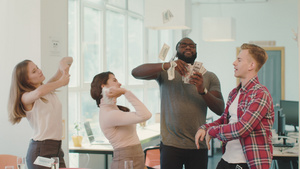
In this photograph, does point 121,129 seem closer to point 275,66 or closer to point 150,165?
point 150,165

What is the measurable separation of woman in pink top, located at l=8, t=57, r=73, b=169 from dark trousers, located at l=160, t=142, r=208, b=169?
855 mm

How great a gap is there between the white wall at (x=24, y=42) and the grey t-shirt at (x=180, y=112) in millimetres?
1430

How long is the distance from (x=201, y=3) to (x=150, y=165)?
642cm

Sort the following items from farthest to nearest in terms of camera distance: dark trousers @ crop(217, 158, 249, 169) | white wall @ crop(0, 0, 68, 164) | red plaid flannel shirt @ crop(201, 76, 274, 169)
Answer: white wall @ crop(0, 0, 68, 164) → dark trousers @ crop(217, 158, 249, 169) → red plaid flannel shirt @ crop(201, 76, 274, 169)

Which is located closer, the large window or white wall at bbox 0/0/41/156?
white wall at bbox 0/0/41/156

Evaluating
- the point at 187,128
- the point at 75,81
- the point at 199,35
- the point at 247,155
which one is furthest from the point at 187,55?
the point at 199,35

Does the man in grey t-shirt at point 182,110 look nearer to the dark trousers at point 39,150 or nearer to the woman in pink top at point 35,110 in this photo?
the woman in pink top at point 35,110

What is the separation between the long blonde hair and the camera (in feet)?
10.2

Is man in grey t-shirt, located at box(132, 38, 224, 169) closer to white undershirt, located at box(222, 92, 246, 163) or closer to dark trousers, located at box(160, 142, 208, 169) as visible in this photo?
dark trousers, located at box(160, 142, 208, 169)

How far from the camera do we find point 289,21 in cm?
973

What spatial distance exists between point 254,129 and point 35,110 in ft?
5.62

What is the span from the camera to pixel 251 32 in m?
10.0

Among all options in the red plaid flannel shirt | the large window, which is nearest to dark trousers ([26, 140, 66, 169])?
the red plaid flannel shirt

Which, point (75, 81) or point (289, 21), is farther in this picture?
point (289, 21)
